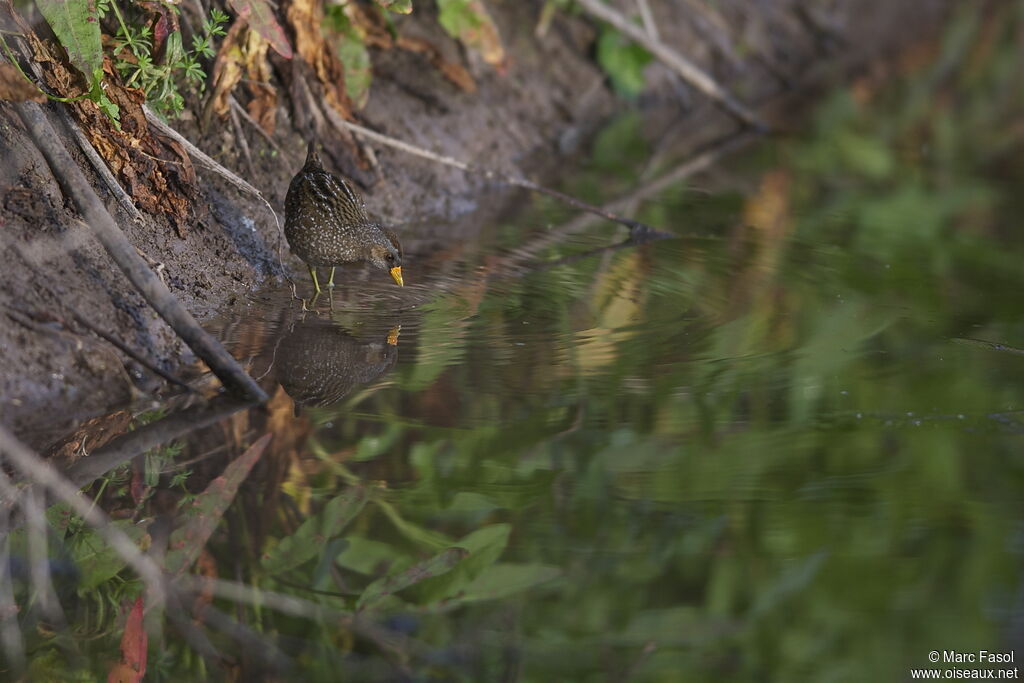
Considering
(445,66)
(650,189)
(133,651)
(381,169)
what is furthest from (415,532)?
(445,66)

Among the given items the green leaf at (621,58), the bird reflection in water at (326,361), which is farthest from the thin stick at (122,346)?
the green leaf at (621,58)

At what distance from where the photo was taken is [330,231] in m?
4.84

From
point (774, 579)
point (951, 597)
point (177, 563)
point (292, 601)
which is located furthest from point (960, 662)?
point (177, 563)

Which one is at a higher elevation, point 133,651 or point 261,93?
point 261,93

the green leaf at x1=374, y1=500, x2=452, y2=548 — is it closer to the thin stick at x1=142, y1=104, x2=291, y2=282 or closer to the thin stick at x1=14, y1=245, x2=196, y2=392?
the thin stick at x1=14, y1=245, x2=196, y2=392

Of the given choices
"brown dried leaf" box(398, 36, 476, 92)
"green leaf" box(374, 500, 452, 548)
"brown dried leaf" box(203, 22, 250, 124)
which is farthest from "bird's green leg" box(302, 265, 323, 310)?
"brown dried leaf" box(398, 36, 476, 92)

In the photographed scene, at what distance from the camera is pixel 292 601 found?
281cm

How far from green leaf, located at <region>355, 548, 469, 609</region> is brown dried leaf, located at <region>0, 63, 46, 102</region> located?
2.06 meters

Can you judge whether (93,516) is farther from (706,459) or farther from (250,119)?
(250,119)

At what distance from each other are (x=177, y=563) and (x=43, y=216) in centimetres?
183

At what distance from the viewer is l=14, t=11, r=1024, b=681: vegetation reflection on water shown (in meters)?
2.74

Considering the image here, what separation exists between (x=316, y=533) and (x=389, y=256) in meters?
2.11

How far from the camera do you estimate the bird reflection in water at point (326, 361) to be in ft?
13.0

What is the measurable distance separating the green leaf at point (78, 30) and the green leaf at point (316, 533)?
1.87 metres
